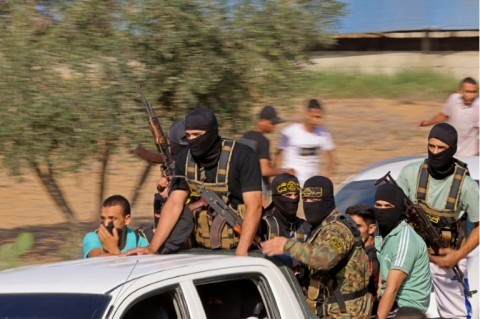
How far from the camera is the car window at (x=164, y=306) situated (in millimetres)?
4402

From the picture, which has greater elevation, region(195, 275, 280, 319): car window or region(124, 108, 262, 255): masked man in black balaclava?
region(124, 108, 262, 255): masked man in black balaclava

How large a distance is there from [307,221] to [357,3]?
61.0 ft

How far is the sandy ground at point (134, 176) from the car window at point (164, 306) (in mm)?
5906

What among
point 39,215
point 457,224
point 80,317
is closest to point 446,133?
Result: point 457,224

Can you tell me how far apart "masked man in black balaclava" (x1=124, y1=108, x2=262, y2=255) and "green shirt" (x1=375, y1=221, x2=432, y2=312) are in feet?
2.97

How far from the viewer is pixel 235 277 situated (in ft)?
15.8

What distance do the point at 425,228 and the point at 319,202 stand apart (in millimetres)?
1207

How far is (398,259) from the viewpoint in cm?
584

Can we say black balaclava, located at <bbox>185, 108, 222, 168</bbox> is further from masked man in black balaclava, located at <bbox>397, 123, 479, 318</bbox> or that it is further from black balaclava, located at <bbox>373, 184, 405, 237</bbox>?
masked man in black balaclava, located at <bbox>397, 123, 479, 318</bbox>

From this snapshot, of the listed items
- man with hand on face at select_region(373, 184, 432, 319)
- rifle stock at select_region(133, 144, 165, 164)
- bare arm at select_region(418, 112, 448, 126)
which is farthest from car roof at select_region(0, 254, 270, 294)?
bare arm at select_region(418, 112, 448, 126)

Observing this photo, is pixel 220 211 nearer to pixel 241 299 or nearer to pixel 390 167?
pixel 241 299

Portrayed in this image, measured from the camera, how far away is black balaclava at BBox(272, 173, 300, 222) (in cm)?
594

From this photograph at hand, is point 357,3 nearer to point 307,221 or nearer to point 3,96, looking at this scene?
point 3,96

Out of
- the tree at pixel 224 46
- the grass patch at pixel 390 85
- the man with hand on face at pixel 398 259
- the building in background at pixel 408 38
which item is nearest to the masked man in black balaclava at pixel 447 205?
the man with hand on face at pixel 398 259
